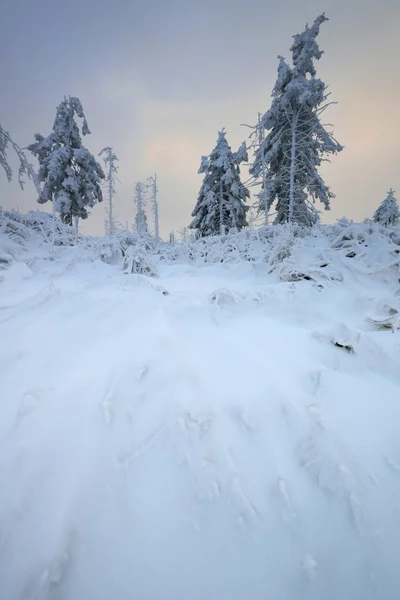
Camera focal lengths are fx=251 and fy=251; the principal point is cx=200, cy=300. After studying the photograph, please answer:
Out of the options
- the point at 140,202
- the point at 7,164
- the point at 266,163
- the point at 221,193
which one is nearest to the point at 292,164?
the point at 266,163

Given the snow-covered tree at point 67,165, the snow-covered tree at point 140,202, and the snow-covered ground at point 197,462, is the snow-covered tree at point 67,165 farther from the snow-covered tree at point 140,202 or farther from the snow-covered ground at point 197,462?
the snow-covered tree at point 140,202

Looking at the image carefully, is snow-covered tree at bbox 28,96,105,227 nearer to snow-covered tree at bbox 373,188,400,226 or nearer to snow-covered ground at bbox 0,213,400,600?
snow-covered ground at bbox 0,213,400,600

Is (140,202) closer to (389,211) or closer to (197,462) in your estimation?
(389,211)

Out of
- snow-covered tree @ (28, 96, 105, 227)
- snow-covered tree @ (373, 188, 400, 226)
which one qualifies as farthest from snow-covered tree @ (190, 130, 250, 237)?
snow-covered tree @ (373, 188, 400, 226)

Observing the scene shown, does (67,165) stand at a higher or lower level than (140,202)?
lower

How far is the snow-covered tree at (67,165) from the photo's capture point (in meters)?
13.3

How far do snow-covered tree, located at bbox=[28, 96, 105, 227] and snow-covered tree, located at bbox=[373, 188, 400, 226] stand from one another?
1592cm

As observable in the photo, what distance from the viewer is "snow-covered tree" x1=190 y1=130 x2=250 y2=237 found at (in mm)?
13430

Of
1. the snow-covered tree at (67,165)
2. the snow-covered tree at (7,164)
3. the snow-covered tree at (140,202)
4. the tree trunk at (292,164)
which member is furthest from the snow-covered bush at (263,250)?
the snow-covered tree at (140,202)

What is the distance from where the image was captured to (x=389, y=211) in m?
13.8

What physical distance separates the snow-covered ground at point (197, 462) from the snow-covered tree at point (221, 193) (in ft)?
40.2

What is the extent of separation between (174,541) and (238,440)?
0.47m

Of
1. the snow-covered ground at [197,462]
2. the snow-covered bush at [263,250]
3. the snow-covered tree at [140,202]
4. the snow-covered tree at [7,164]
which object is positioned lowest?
A: the snow-covered ground at [197,462]

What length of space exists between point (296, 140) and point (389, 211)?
681cm
